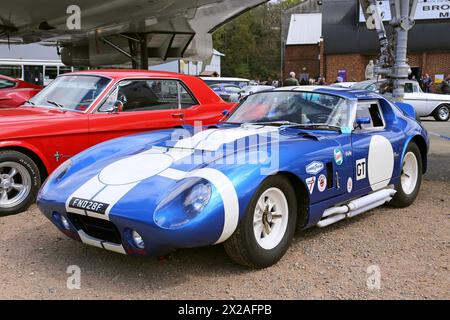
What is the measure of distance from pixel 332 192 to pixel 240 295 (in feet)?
4.12

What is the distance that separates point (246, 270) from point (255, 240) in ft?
0.88

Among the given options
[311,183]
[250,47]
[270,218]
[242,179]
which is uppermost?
[250,47]

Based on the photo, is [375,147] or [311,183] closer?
[311,183]

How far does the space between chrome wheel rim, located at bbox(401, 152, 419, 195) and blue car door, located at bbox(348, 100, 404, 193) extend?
425 mm

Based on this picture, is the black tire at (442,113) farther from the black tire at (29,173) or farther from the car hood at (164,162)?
the black tire at (29,173)

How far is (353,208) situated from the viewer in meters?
4.09

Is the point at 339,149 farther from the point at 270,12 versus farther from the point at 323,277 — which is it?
the point at 270,12

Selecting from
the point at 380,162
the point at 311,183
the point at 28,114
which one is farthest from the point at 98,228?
the point at 380,162

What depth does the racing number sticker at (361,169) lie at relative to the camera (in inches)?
163

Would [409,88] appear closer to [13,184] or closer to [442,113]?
[442,113]

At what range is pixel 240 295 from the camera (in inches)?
119

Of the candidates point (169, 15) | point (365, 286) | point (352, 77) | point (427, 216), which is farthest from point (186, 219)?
point (352, 77)
